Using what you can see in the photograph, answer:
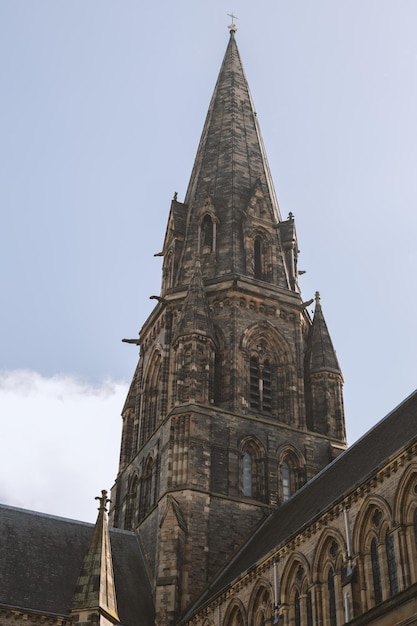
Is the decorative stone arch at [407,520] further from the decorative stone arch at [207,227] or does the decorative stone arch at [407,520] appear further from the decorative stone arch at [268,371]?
the decorative stone arch at [207,227]

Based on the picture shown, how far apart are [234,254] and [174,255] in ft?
9.72

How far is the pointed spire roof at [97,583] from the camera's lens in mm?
17250

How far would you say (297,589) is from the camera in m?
19.9

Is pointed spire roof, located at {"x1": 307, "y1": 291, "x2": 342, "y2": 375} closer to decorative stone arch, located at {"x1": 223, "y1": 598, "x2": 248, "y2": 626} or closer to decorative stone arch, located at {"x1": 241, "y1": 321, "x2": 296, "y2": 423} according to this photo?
A: decorative stone arch, located at {"x1": 241, "y1": 321, "x2": 296, "y2": 423}

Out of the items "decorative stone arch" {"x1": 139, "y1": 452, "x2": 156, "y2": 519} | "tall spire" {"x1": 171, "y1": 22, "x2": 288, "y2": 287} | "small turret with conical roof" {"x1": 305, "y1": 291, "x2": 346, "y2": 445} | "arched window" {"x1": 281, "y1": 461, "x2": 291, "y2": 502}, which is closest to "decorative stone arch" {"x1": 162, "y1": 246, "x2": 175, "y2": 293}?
"tall spire" {"x1": 171, "y1": 22, "x2": 288, "y2": 287}

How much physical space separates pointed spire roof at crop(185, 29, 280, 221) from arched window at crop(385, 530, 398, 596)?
67.1 feet

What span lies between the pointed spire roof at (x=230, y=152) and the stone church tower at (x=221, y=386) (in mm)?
80

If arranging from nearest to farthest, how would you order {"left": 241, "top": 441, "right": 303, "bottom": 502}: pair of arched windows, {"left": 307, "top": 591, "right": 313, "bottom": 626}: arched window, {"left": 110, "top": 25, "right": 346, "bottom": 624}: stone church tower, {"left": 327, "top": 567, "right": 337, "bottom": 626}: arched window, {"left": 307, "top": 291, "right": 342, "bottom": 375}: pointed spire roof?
{"left": 327, "top": 567, "right": 337, "bottom": 626}: arched window, {"left": 307, "top": 591, "right": 313, "bottom": 626}: arched window, {"left": 110, "top": 25, "right": 346, "bottom": 624}: stone church tower, {"left": 241, "top": 441, "right": 303, "bottom": 502}: pair of arched windows, {"left": 307, "top": 291, "right": 342, "bottom": 375}: pointed spire roof

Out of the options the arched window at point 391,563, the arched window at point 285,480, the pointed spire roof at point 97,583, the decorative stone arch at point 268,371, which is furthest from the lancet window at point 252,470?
the arched window at point 391,563

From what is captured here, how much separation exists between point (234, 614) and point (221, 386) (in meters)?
9.83

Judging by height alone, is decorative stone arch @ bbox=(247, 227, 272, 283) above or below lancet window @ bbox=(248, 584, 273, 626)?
above

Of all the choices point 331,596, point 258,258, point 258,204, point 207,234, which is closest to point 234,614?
point 331,596

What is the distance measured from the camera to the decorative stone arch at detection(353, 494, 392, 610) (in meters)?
17.2

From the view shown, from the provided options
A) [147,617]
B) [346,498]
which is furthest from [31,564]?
[346,498]
